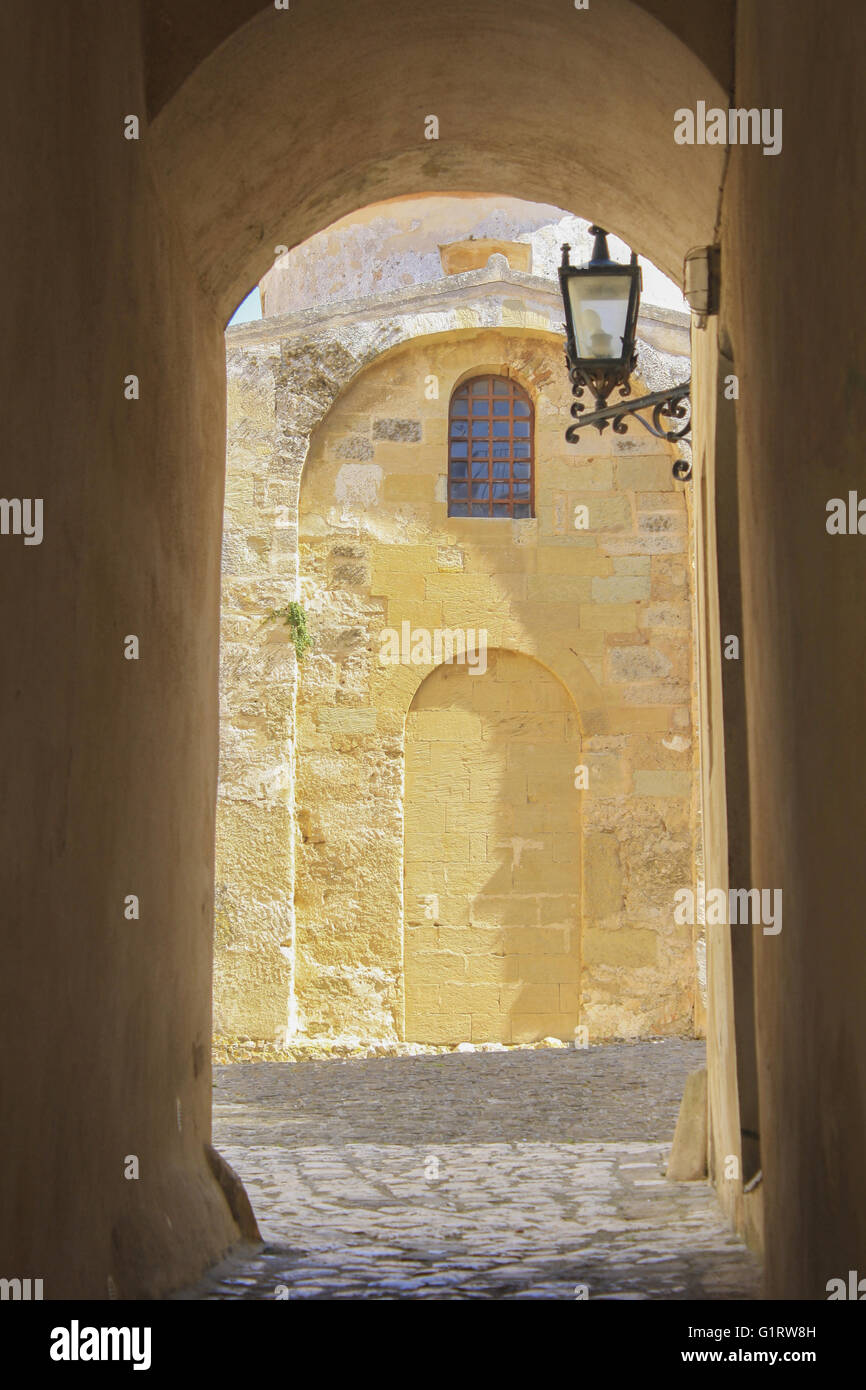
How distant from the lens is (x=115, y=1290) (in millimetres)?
3096

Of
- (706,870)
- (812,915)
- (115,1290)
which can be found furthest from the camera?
(706,870)

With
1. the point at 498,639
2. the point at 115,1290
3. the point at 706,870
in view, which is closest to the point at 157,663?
the point at 115,1290

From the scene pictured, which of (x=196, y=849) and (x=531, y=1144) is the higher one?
(x=196, y=849)

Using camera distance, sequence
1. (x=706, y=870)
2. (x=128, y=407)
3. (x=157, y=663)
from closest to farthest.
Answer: (x=128, y=407) → (x=157, y=663) → (x=706, y=870)

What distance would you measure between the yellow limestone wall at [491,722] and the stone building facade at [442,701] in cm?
2

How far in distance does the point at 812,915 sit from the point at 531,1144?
14.7ft

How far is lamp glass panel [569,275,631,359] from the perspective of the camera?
6121 millimetres

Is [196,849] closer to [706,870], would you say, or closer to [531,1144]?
[706,870]

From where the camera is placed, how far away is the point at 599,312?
20.2ft

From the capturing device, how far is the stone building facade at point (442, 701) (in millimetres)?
10805

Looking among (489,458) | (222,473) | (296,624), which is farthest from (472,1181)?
(489,458)
